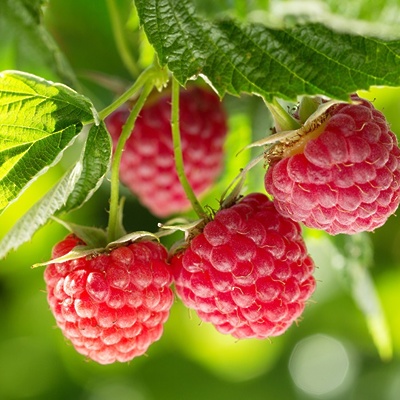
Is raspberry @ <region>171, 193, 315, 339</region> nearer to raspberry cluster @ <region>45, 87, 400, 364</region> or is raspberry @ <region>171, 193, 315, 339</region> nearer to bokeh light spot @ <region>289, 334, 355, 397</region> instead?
raspberry cluster @ <region>45, 87, 400, 364</region>

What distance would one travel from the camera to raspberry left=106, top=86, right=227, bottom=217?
1.56 meters

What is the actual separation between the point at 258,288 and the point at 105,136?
30 cm

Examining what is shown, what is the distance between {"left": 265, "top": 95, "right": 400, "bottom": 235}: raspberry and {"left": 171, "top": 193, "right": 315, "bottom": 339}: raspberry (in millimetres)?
63

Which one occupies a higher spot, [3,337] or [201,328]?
[3,337]

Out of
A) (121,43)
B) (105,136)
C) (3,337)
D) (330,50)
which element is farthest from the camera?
(3,337)

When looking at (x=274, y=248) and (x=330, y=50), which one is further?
(x=274, y=248)

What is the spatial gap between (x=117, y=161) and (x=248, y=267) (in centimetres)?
24

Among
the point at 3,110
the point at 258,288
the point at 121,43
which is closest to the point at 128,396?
the point at 121,43

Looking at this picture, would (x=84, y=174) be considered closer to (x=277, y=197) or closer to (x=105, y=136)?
(x=105, y=136)

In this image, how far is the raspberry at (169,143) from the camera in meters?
1.56

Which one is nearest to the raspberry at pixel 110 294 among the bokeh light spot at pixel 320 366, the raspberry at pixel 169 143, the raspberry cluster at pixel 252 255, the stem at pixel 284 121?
the raspberry cluster at pixel 252 255

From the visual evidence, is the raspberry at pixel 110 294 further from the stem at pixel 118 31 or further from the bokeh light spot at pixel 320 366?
the bokeh light spot at pixel 320 366

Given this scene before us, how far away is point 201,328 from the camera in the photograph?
2.52m

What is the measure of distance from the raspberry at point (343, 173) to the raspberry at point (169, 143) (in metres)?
0.58
